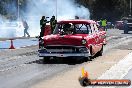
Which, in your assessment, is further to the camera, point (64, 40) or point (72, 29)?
point (72, 29)

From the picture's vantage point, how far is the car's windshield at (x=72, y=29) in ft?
59.2

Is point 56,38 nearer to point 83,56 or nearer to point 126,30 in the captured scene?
point 83,56

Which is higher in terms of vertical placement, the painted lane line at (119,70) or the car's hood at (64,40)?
the car's hood at (64,40)

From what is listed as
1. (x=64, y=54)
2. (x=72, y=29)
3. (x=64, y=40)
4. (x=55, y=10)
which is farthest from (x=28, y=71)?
(x=55, y=10)

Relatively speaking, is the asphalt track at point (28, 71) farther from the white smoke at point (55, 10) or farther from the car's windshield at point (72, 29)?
the white smoke at point (55, 10)

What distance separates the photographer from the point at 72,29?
1817cm

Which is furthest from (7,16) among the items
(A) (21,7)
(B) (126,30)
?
(B) (126,30)

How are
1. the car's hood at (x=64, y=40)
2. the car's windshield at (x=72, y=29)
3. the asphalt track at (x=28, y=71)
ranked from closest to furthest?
1. the asphalt track at (x=28, y=71)
2. the car's hood at (x=64, y=40)
3. the car's windshield at (x=72, y=29)

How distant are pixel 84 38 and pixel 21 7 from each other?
9569cm

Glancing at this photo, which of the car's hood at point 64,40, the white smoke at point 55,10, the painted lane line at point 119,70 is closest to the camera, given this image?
the painted lane line at point 119,70

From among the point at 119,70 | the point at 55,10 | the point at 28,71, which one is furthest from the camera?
the point at 55,10

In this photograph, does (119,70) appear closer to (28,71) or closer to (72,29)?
(28,71)

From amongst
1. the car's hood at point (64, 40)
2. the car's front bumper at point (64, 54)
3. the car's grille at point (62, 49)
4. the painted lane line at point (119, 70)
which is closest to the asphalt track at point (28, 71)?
the car's front bumper at point (64, 54)

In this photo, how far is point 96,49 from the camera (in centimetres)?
1866
